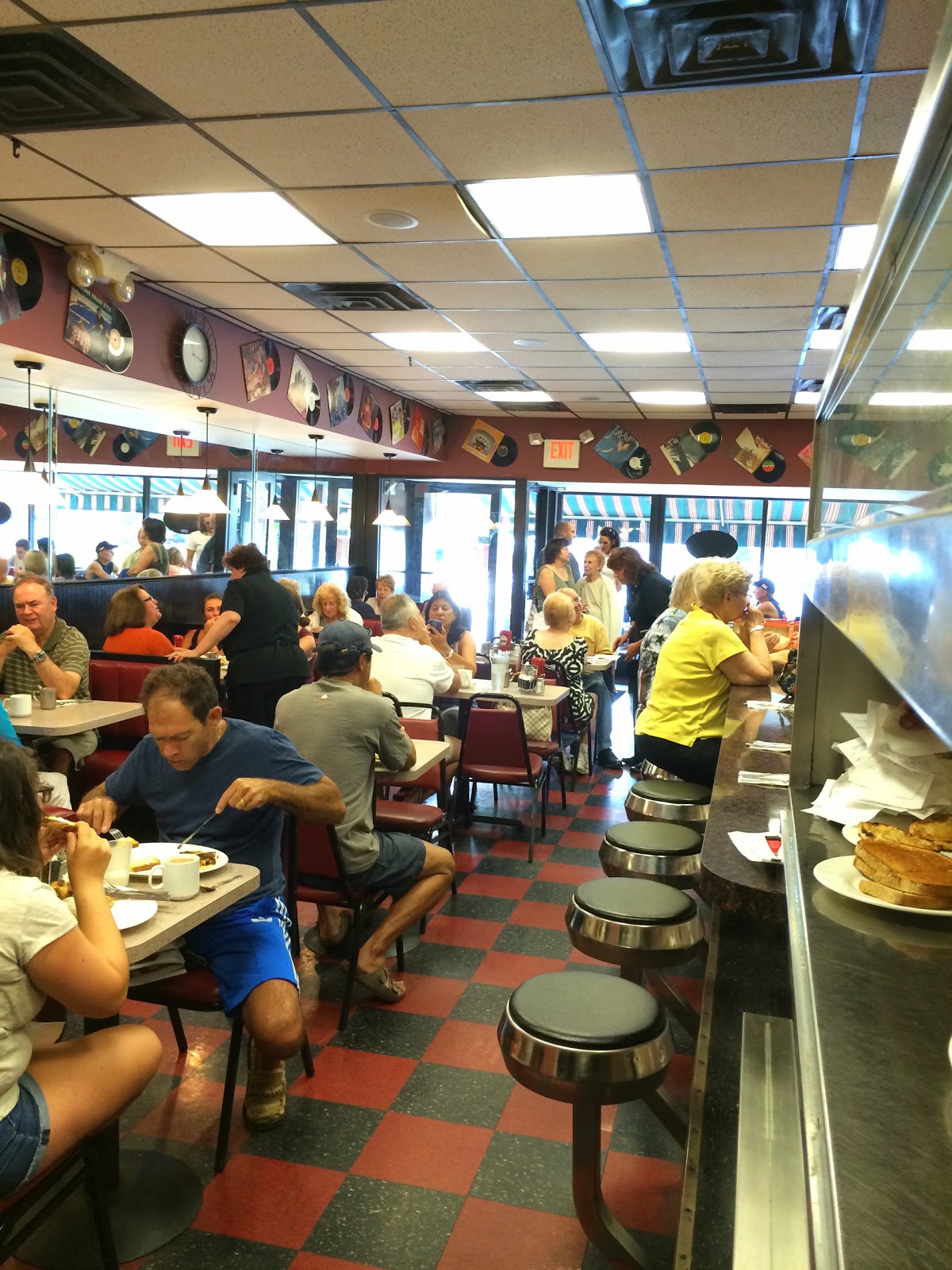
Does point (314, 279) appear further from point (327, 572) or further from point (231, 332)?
point (327, 572)

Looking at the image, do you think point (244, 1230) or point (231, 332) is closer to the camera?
point (244, 1230)

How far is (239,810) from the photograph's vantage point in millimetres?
2805

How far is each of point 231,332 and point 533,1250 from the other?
6.10 m

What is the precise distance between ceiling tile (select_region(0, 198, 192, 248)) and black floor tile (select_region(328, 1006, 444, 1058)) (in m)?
3.60

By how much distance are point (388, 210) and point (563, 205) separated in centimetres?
78

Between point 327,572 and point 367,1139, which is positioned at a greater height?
point 327,572

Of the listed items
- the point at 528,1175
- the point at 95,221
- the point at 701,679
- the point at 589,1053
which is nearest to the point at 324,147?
the point at 95,221

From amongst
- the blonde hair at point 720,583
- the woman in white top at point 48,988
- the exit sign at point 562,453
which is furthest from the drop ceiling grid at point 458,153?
the exit sign at point 562,453

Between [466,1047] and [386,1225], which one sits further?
[466,1047]

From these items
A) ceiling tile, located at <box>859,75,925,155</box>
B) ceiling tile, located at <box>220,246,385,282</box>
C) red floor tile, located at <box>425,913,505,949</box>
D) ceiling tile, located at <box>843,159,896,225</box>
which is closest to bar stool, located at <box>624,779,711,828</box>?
red floor tile, located at <box>425,913,505,949</box>

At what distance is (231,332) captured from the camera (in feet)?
22.6

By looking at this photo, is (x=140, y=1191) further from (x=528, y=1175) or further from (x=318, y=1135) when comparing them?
(x=528, y=1175)

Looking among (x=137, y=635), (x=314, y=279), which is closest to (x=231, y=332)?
(x=314, y=279)

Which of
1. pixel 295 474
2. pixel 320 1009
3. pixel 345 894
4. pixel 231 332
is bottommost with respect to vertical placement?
pixel 320 1009
